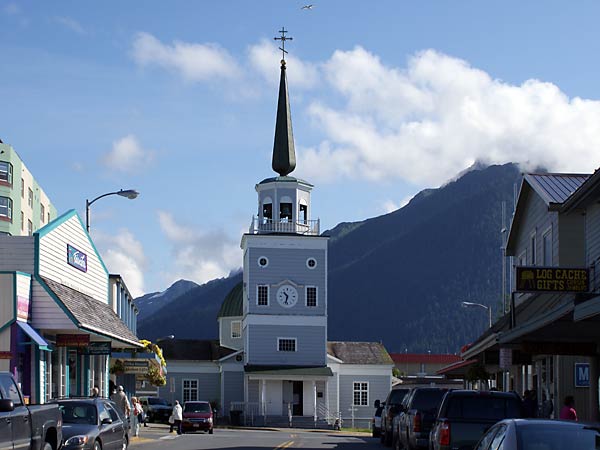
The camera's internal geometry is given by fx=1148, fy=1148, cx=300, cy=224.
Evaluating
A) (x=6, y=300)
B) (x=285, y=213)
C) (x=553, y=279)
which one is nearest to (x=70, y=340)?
(x=6, y=300)

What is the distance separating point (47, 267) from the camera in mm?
33906

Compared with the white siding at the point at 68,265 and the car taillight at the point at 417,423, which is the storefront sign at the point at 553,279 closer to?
the car taillight at the point at 417,423

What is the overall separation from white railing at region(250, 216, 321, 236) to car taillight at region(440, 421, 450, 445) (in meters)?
57.7

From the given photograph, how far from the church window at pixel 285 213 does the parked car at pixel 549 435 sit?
65348 millimetres

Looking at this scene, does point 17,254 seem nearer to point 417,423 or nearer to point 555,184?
point 417,423

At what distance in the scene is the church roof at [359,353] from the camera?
265 feet

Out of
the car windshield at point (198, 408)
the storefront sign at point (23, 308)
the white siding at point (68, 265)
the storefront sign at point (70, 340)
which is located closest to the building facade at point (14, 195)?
the car windshield at point (198, 408)

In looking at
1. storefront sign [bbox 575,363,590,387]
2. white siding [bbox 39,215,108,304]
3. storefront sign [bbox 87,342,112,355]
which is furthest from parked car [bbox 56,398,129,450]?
storefront sign [bbox 575,363,590,387]

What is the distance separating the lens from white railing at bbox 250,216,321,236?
255ft

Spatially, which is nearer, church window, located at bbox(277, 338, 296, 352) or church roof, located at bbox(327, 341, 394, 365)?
church window, located at bbox(277, 338, 296, 352)

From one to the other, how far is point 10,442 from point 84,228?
23625mm

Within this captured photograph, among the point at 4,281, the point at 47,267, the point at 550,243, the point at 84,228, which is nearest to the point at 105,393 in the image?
the point at 84,228

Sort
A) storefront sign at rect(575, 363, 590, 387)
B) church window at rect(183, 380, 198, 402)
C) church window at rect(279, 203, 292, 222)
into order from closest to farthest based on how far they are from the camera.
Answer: storefront sign at rect(575, 363, 590, 387), church window at rect(279, 203, 292, 222), church window at rect(183, 380, 198, 402)

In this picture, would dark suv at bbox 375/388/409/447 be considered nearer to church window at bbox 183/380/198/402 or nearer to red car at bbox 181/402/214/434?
red car at bbox 181/402/214/434
